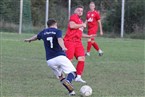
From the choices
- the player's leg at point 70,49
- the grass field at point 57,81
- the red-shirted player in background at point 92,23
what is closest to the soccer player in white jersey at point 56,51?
the grass field at point 57,81

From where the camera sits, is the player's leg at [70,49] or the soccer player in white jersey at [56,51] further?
the player's leg at [70,49]

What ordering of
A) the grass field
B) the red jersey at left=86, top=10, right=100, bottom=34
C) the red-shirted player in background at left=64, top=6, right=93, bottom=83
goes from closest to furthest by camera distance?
the grass field
the red-shirted player in background at left=64, top=6, right=93, bottom=83
the red jersey at left=86, top=10, right=100, bottom=34

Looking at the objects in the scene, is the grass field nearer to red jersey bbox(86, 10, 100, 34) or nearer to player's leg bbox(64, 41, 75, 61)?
player's leg bbox(64, 41, 75, 61)

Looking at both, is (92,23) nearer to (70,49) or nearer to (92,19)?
(92,19)

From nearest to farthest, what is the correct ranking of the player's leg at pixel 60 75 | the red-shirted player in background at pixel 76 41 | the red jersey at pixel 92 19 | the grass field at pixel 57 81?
the player's leg at pixel 60 75
the grass field at pixel 57 81
the red-shirted player in background at pixel 76 41
the red jersey at pixel 92 19

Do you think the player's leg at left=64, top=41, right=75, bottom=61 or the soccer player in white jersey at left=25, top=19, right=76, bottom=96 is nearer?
the soccer player in white jersey at left=25, top=19, right=76, bottom=96

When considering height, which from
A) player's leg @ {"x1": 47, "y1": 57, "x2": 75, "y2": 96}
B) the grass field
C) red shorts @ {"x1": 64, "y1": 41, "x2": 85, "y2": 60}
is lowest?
the grass field

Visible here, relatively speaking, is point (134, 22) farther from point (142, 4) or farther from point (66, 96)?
point (66, 96)

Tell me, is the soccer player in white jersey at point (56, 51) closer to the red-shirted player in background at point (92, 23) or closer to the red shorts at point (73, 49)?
the red shorts at point (73, 49)

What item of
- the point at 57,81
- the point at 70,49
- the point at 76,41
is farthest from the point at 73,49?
the point at 57,81

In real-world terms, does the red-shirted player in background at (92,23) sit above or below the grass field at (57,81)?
above

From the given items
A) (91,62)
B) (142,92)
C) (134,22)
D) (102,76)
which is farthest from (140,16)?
(142,92)

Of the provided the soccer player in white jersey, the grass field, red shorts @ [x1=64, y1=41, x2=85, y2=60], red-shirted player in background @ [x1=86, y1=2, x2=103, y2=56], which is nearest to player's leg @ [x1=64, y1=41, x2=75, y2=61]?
red shorts @ [x1=64, y1=41, x2=85, y2=60]

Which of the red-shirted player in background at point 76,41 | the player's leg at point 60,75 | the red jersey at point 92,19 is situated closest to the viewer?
the player's leg at point 60,75
